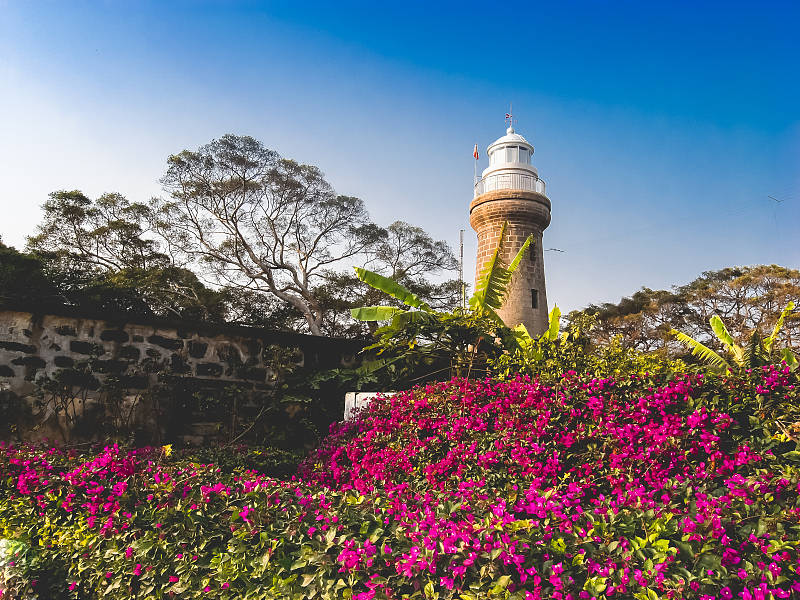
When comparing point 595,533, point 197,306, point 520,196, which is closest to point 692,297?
point 520,196

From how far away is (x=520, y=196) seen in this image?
51.7ft

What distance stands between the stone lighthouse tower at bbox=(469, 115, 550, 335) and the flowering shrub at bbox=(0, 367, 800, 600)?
36.2 feet

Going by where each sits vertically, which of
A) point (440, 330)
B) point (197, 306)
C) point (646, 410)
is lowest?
point (646, 410)

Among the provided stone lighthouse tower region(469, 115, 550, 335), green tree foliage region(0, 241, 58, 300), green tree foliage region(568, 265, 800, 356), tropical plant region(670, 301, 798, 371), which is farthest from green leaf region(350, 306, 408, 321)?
green tree foliage region(568, 265, 800, 356)

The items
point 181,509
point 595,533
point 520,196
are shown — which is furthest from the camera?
point 520,196

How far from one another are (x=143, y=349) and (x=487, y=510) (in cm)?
527

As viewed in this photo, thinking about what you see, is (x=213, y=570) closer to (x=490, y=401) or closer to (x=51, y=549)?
(x=51, y=549)

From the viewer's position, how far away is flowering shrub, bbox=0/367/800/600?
76.7 inches

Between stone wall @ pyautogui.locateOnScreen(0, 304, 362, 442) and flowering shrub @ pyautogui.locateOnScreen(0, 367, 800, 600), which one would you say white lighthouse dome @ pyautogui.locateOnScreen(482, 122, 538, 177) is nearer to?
stone wall @ pyautogui.locateOnScreen(0, 304, 362, 442)

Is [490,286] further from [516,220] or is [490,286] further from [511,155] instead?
[511,155]

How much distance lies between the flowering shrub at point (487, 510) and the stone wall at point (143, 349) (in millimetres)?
2147

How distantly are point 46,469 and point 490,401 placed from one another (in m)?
3.09

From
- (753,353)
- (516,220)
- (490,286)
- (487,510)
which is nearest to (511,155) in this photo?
(516,220)

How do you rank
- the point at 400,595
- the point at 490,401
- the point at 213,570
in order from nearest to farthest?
the point at 400,595
the point at 213,570
the point at 490,401
